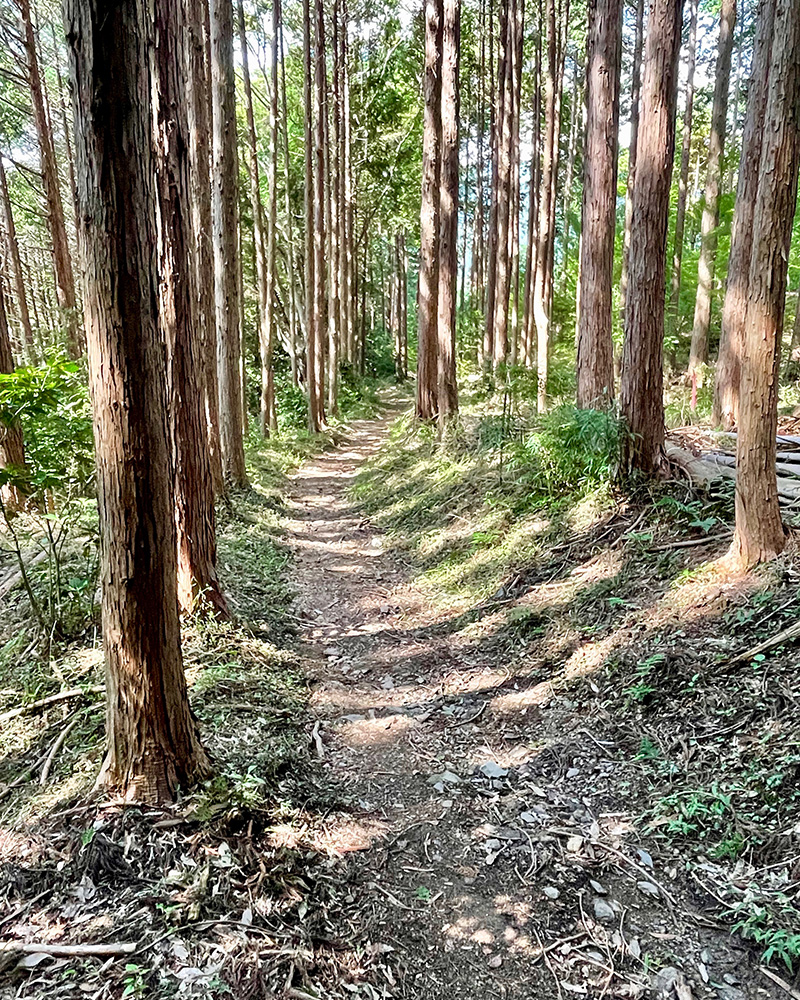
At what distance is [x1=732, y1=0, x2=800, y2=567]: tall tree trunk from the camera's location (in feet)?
12.8

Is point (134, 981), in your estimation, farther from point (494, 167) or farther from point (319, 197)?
point (494, 167)

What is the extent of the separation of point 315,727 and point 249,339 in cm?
2189

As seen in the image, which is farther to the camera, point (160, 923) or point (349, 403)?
point (349, 403)

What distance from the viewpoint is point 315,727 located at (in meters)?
4.25

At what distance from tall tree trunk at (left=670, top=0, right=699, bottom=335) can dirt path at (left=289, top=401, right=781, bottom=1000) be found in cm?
1588

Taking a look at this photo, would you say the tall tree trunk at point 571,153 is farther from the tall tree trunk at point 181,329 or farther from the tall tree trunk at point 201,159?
the tall tree trunk at point 181,329

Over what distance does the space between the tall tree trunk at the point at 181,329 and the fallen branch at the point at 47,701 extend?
4.09 ft

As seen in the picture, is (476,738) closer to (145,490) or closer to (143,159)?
(145,490)

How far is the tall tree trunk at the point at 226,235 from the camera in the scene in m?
8.70

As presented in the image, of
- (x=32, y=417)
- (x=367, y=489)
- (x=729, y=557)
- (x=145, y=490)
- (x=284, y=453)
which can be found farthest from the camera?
(x=284, y=453)

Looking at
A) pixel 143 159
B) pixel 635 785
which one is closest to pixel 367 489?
pixel 635 785

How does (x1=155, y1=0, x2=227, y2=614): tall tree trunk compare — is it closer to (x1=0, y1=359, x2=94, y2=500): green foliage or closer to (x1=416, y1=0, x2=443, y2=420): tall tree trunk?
(x1=0, y1=359, x2=94, y2=500): green foliage

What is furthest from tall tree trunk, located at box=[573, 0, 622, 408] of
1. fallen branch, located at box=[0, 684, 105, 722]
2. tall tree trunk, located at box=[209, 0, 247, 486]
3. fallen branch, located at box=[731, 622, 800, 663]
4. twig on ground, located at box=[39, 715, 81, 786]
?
twig on ground, located at box=[39, 715, 81, 786]

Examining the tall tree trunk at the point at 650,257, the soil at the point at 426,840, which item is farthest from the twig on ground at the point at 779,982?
the tall tree trunk at the point at 650,257
